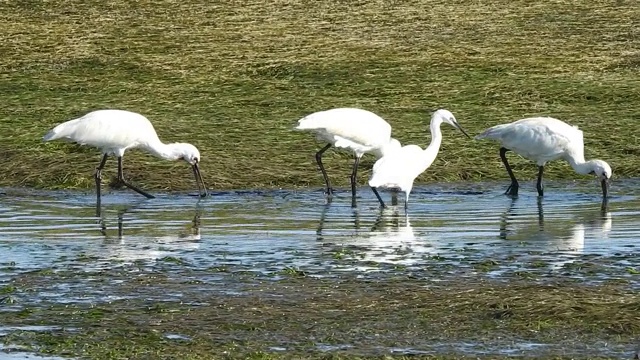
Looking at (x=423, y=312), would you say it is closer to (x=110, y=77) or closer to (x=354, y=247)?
(x=354, y=247)

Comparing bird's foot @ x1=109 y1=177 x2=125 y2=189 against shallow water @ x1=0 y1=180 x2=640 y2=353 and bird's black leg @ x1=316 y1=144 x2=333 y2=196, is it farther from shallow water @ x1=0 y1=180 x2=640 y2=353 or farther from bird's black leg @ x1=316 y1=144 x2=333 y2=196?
bird's black leg @ x1=316 y1=144 x2=333 y2=196

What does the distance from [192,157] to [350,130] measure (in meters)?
2.00

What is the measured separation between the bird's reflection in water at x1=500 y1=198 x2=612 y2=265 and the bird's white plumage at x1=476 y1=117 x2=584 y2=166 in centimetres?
164

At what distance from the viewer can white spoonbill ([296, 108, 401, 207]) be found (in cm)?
1831

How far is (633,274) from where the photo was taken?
11.1m

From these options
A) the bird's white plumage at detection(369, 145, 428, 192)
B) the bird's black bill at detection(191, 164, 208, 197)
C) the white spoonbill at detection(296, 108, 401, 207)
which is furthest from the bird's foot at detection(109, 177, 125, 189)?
the bird's white plumage at detection(369, 145, 428, 192)

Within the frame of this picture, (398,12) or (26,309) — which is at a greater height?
(398,12)

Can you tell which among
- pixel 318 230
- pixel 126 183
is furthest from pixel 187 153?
pixel 318 230

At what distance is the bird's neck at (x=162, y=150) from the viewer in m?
18.0

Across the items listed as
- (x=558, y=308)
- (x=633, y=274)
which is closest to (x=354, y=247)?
(x=633, y=274)

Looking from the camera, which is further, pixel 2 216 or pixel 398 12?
pixel 398 12

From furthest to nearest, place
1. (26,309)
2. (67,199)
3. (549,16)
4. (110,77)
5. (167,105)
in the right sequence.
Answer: (549,16)
(110,77)
(167,105)
(67,199)
(26,309)

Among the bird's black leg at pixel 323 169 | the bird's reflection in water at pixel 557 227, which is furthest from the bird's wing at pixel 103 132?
the bird's reflection in water at pixel 557 227

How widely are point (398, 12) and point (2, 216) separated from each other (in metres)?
15.6
